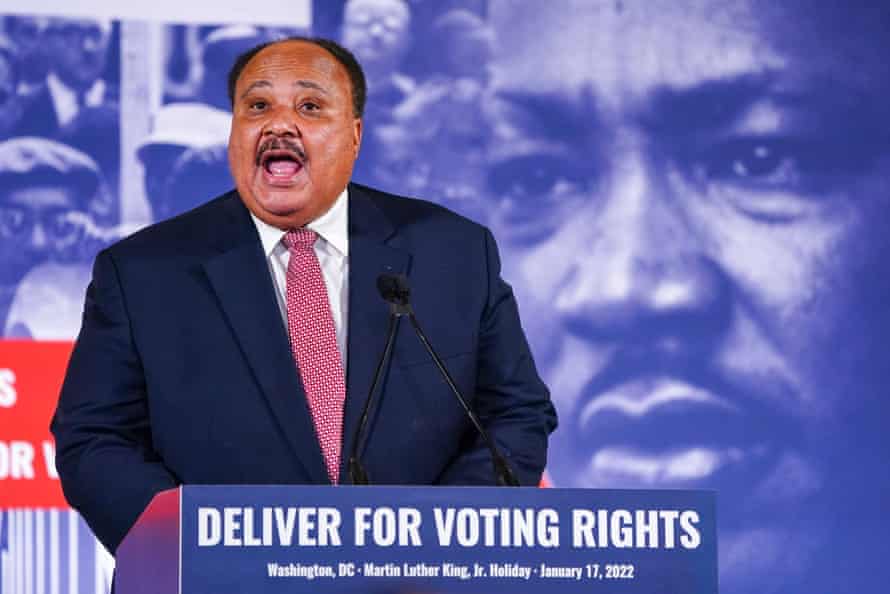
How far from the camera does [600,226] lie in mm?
4227

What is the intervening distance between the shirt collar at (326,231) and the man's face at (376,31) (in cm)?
157

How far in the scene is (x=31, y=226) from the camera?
3877 millimetres

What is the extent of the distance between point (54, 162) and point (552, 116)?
1.40 metres

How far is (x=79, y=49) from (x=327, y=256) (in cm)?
166

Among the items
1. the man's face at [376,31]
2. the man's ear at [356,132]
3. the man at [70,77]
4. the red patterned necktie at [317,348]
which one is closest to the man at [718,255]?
the man's face at [376,31]

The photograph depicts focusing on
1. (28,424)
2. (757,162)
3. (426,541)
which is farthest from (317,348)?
(757,162)

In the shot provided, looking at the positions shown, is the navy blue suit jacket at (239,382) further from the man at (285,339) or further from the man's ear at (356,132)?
the man's ear at (356,132)

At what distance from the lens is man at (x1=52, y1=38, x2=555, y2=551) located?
94.2 inches

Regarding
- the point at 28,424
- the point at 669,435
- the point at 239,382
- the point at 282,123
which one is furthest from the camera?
the point at 669,435

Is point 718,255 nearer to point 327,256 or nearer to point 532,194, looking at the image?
point 532,194

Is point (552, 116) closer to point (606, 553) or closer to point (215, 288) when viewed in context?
point (215, 288)

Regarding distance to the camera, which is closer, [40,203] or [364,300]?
[364,300]

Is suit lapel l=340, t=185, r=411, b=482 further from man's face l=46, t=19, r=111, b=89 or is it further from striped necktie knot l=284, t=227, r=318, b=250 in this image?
man's face l=46, t=19, r=111, b=89

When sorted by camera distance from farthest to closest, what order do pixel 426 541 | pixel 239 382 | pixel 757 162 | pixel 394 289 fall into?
pixel 757 162
pixel 239 382
pixel 394 289
pixel 426 541
